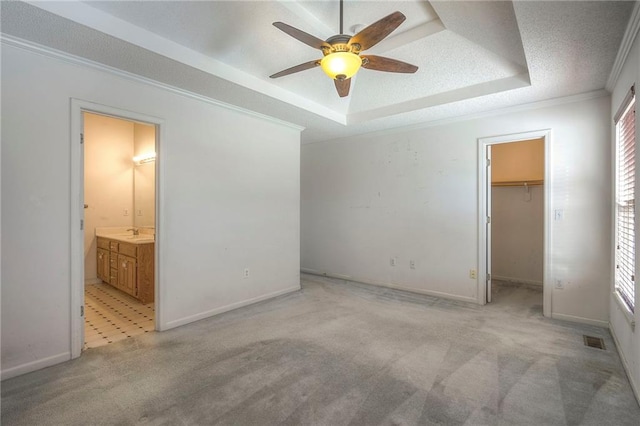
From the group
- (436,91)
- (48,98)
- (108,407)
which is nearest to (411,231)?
(436,91)

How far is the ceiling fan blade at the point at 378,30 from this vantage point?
5.96ft

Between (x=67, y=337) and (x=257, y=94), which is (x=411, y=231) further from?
(x=67, y=337)

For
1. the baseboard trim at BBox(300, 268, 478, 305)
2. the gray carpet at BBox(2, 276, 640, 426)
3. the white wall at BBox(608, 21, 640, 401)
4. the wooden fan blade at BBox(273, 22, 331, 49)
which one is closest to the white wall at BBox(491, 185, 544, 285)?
the baseboard trim at BBox(300, 268, 478, 305)

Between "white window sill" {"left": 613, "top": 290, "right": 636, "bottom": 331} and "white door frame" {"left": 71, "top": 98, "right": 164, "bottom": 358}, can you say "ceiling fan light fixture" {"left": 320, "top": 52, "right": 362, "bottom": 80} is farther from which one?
"white window sill" {"left": 613, "top": 290, "right": 636, "bottom": 331}

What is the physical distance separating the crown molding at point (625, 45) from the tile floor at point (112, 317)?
4.41m

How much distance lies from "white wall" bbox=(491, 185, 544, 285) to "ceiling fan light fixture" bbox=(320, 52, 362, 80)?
13.7 feet

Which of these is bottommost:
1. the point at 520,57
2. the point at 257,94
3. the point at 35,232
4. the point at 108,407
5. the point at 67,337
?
the point at 108,407

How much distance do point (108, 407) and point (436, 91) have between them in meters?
4.04

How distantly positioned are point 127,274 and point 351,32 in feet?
12.8

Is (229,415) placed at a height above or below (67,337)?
below

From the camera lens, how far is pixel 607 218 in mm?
3150

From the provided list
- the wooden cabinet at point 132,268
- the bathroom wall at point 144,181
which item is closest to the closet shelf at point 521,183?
the wooden cabinet at point 132,268

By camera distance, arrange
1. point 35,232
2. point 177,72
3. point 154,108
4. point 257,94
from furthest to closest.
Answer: point 257,94 → point 154,108 → point 177,72 → point 35,232

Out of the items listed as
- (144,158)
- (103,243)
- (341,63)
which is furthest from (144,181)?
(341,63)
